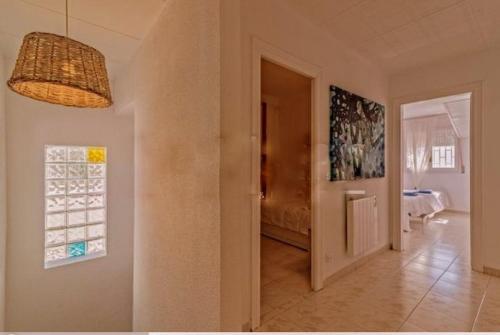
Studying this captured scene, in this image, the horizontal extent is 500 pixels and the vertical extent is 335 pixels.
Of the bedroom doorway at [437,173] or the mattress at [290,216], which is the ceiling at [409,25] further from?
the mattress at [290,216]

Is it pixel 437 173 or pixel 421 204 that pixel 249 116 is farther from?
pixel 437 173

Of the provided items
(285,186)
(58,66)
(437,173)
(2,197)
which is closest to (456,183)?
(437,173)

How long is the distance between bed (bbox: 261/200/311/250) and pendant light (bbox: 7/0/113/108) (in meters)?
2.87

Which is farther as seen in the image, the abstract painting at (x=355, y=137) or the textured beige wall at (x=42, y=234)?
the textured beige wall at (x=42, y=234)

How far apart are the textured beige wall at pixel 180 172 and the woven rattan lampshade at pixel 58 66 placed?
16.2 inches

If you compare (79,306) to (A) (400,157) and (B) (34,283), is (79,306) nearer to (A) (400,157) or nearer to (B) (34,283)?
(B) (34,283)

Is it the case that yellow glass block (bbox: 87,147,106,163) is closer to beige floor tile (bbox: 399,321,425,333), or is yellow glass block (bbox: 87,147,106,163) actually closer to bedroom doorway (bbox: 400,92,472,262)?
beige floor tile (bbox: 399,321,425,333)

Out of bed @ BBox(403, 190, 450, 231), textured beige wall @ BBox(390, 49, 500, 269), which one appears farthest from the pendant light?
bed @ BBox(403, 190, 450, 231)

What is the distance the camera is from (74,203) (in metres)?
3.13

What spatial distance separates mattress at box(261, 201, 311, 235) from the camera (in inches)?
132

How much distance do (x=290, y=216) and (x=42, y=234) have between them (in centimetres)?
336

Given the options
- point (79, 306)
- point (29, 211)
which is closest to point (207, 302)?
point (29, 211)

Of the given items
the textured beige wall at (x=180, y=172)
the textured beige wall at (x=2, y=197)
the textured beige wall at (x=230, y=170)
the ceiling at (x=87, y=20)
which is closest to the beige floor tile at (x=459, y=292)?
the textured beige wall at (x=230, y=170)

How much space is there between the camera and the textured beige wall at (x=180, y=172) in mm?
1031
